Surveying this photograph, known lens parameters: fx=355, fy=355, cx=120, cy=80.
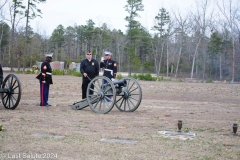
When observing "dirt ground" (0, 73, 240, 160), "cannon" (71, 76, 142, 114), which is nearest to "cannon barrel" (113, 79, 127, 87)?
"cannon" (71, 76, 142, 114)

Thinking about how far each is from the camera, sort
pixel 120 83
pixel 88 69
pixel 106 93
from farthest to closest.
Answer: pixel 88 69 < pixel 120 83 < pixel 106 93

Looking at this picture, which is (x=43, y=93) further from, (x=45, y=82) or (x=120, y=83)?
(x=120, y=83)

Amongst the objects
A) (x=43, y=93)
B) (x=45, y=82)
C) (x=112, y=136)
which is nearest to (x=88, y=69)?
(x=45, y=82)

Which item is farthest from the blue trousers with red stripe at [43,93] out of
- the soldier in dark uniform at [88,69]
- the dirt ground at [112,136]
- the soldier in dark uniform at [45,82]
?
the soldier in dark uniform at [88,69]

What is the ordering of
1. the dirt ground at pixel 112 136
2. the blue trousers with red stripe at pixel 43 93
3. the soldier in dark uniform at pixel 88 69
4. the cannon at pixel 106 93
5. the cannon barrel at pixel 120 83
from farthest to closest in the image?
1. the soldier in dark uniform at pixel 88 69
2. the blue trousers with red stripe at pixel 43 93
3. the cannon barrel at pixel 120 83
4. the cannon at pixel 106 93
5. the dirt ground at pixel 112 136

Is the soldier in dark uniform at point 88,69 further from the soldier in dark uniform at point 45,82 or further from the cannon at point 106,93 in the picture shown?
the soldier in dark uniform at point 45,82

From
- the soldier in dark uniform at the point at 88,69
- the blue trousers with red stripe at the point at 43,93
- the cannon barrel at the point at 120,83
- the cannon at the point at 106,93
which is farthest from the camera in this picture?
the soldier in dark uniform at the point at 88,69

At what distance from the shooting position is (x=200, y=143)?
5816 mm

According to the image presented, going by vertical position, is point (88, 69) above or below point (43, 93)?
above

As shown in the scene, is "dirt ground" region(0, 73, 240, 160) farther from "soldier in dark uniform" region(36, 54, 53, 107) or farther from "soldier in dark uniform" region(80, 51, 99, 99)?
"soldier in dark uniform" region(80, 51, 99, 99)

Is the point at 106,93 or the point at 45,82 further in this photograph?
the point at 45,82

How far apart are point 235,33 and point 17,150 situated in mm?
33872

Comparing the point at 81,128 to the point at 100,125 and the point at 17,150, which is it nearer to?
the point at 100,125

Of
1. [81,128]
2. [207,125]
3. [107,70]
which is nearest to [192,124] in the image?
[207,125]
